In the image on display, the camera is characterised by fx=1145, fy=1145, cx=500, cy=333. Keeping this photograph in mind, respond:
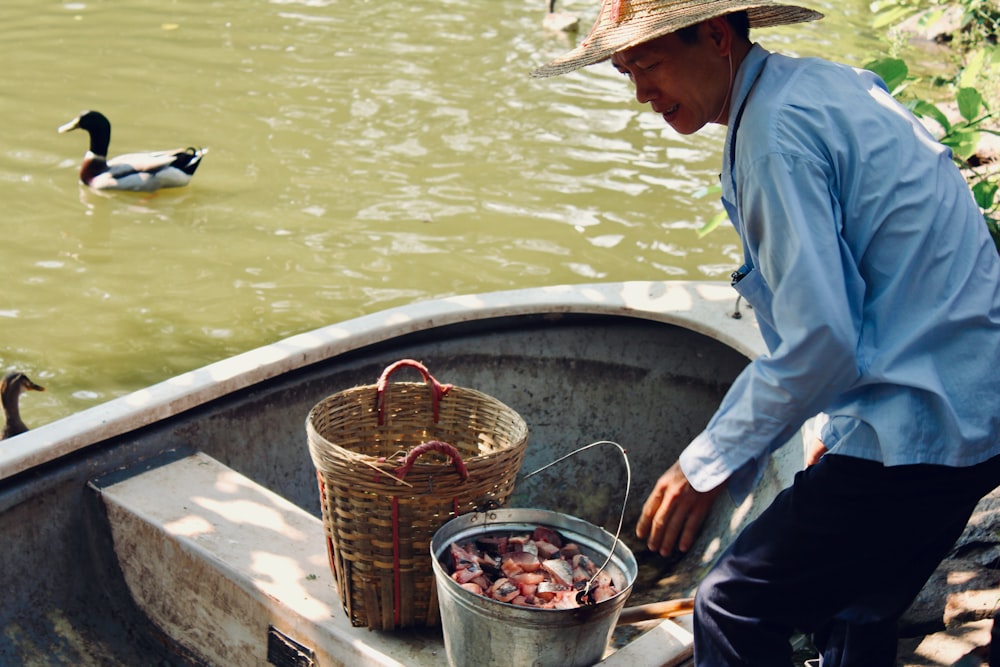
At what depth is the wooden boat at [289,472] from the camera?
2852 mm

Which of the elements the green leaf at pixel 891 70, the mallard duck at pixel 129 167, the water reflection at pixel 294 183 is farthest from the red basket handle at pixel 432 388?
the mallard duck at pixel 129 167

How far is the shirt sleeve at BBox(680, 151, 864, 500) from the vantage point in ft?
6.16

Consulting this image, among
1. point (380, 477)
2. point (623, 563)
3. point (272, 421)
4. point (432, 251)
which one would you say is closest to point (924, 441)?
point (623, 563)

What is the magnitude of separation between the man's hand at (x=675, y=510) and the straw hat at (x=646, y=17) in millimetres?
816

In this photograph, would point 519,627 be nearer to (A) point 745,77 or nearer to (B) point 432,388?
(B) point 432,388

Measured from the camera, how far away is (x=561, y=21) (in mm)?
12398

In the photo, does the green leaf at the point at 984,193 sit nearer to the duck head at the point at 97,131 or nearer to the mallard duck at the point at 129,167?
the mallard duck at the point at 129,167

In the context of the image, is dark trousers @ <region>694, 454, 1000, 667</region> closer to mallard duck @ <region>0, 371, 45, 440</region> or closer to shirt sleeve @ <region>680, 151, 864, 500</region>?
shirt sleeve @ <region>680, 151, 864, 500</region>

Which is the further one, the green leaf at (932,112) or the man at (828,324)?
the green leaf at (932,112)

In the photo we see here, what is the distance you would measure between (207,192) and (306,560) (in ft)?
19.1

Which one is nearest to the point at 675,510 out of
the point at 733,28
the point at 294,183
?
the point at 733,28

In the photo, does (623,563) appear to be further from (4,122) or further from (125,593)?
(4,122)

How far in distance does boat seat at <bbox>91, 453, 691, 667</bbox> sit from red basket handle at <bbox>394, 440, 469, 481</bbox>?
449mm

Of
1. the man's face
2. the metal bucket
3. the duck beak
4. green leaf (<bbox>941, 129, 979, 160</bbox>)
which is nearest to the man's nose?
the man's face
